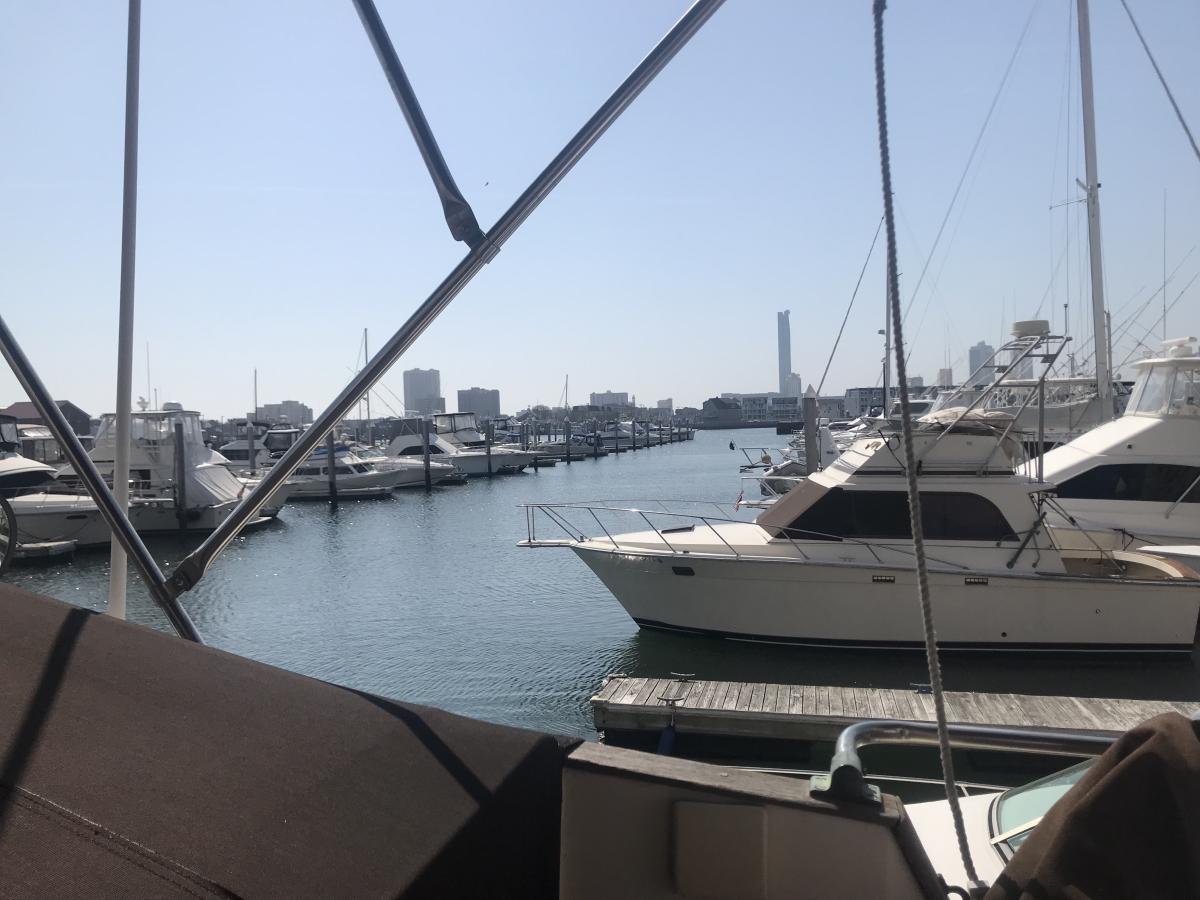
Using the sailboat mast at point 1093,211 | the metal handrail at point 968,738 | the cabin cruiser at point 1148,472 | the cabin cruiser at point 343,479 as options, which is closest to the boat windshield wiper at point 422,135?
the metal handrail at point 968,738

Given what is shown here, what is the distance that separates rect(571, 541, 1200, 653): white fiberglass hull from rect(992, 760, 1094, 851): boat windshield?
8458 mm

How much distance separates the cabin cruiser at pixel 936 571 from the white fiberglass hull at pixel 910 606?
0.02 m

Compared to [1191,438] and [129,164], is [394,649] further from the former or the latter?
[1191,438]

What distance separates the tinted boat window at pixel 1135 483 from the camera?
1505cm

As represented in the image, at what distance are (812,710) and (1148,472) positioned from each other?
33.4 ft

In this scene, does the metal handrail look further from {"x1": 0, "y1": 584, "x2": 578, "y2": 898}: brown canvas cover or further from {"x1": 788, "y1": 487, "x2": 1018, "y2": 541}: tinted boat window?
{"x1": 788, "y1": 487, "x2": 1018, "y2": 541}: tinted boat window

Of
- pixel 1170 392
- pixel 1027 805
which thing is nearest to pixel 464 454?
pixel 1170 392

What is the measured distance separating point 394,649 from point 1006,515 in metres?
10.0

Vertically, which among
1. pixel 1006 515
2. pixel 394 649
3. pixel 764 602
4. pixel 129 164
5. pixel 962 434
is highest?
pixel 129 164

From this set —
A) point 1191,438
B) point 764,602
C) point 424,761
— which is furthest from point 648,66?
point 1191,438

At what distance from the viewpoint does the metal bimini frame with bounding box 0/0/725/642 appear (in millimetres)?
3135

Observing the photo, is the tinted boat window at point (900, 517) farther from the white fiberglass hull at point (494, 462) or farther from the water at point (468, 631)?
the white fiberglass hull at point (494, 462)

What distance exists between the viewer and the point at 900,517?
39.8 ft

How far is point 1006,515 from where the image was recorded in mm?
12023
